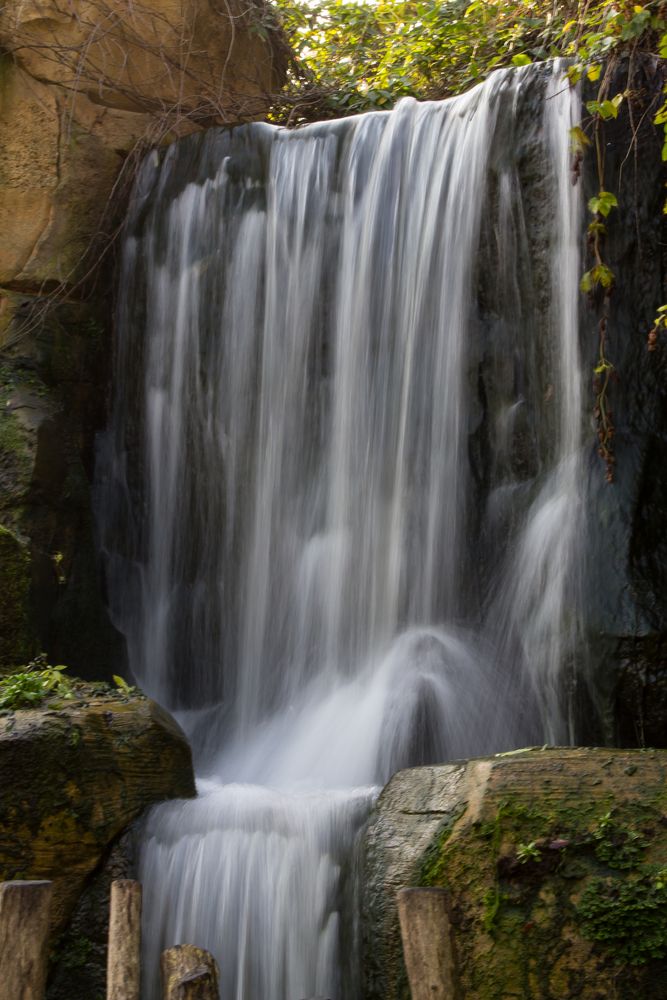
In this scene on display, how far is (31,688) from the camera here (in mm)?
5352

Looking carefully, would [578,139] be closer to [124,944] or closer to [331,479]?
[331,479]

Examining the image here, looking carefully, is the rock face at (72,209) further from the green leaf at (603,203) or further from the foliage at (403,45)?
the green leaf at (603,203)

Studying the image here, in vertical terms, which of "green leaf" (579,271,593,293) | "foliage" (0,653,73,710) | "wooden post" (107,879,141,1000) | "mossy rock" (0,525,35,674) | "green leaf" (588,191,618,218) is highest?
"green leaf" (588,191,618,218)

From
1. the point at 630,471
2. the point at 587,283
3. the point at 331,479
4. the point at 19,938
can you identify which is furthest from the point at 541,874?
the point at 331,479

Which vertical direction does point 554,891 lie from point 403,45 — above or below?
below

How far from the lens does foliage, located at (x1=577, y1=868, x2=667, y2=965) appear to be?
12.2 ft

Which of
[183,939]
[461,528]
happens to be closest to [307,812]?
[183,939]

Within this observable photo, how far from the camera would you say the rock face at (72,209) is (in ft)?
25.1

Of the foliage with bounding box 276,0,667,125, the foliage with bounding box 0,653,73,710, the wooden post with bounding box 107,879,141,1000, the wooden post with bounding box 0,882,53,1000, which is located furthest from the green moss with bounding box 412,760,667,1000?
the foliage with bounding box 276,0,667,125

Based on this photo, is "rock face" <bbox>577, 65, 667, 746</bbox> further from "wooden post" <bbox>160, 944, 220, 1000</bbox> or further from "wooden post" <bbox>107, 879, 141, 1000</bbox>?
"wooden post" <bbox>107, 879, 141, 1000</bbox>

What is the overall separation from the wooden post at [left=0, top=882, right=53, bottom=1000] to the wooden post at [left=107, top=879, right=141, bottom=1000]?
0.76 feet

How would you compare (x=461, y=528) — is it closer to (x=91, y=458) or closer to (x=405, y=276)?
(x=405, y=276)

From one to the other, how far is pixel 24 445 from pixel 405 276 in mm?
2711

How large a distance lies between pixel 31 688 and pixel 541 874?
8.39 ft
